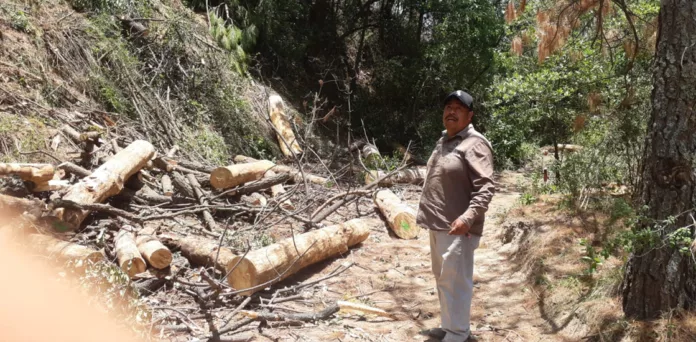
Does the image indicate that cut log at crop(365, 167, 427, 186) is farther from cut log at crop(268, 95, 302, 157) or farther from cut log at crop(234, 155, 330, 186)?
cut log at crop(268, 95, 302, 157)

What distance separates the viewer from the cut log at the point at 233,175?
677 cm

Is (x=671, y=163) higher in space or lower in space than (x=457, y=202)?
higher

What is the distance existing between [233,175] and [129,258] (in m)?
2.40

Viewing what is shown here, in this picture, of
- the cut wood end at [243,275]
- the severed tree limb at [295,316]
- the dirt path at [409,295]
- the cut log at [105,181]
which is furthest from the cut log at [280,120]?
the severed tree limb at [295,316]

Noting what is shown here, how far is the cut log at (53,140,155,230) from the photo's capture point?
513 centimetres

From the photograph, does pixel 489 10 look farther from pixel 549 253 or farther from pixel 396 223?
pixel 549 253

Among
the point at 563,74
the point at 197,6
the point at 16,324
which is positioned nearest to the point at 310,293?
the point at 16,324

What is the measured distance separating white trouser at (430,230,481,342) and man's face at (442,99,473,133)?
744mm

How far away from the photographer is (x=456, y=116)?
11.8 ft

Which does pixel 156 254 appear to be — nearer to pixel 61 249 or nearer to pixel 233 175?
pixel 61 249

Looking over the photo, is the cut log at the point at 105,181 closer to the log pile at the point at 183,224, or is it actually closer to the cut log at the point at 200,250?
the log pile at the point at 183,224

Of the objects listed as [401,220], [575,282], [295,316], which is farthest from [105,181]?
[575,282]

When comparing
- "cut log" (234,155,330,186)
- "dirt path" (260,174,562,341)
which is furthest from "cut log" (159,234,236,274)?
"cut log" (234,155,330,186)

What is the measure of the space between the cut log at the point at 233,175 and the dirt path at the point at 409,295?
1869 mm
